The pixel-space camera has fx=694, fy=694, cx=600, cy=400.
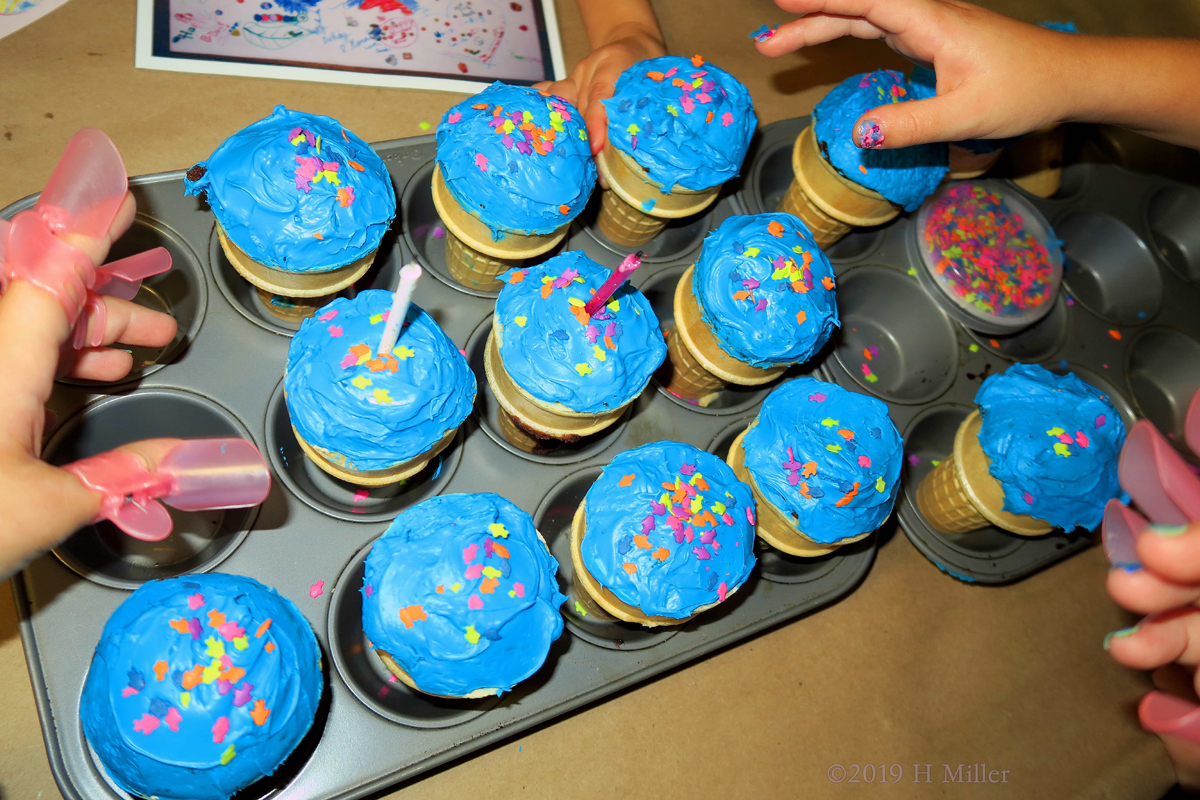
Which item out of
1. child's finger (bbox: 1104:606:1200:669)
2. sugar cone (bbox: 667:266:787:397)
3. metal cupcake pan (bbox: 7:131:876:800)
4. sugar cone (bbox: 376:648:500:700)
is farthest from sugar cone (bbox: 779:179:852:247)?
sugar cone (bbox: 376:648:500:700)

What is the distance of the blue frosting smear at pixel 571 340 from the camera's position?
223 cm

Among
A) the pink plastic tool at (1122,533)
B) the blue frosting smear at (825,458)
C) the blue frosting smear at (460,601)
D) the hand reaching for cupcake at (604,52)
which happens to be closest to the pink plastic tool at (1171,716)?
the pink plastic tool at (1122,533)

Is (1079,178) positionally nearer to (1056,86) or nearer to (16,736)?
(1056,86)

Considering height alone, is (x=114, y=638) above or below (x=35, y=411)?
below

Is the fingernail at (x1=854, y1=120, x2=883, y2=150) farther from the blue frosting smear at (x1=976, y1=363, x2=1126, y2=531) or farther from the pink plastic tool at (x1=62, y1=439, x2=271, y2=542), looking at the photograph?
the pink plastic tool at (x1=62, y1=439, x2=271, y2=542)

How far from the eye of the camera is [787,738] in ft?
8.86

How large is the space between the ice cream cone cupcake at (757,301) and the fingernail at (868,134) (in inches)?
18.0

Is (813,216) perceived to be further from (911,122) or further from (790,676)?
(790,676)

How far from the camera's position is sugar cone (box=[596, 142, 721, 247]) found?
2734mm

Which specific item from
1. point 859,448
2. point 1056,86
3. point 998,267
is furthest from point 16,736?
point 998,267

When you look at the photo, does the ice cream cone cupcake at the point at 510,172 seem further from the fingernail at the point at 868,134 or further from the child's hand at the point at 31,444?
the child's hand at the point at 31,444

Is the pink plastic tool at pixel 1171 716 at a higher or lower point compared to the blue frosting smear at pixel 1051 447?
higher

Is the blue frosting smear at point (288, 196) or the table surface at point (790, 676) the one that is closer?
the blue frosting smear at point (288, 196)

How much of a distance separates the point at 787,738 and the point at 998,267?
8.05 ft
